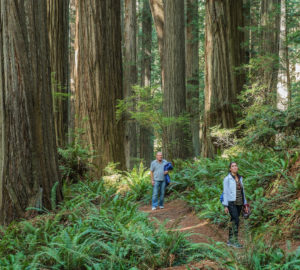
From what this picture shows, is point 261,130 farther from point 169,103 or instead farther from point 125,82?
point 125,82

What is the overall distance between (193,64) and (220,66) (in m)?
8.84

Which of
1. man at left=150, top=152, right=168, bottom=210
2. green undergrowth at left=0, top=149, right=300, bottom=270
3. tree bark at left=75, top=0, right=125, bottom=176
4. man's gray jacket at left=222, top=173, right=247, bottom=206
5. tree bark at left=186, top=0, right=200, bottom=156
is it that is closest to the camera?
green undergrowth at left=0, top=149, right=300, bottom=270

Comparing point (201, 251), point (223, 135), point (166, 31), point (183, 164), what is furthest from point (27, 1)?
point (166, 31)

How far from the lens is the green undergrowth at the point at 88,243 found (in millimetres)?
4363

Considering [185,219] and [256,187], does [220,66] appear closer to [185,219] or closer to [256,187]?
[256,187]

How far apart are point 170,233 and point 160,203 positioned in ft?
13.4

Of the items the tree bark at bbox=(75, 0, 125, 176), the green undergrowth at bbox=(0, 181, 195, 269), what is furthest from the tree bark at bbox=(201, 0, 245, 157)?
the green undergrowth at bbox=(0, 181, 195, 269)

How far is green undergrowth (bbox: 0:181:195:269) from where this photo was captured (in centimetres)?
436

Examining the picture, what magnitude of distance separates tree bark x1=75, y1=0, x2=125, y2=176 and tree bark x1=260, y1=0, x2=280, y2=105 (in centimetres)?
504

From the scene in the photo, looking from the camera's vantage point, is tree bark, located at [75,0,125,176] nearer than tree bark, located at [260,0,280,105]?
Yes

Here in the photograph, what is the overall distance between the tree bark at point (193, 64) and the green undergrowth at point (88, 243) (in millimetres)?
13649

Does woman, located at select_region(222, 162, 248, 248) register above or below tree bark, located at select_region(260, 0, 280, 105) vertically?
below

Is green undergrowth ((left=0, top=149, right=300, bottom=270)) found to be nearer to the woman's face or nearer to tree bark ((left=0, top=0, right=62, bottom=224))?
tree bark ((left=0, top=0, right=62, bottom=224))

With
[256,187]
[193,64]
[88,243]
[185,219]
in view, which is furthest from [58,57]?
[193,64]
